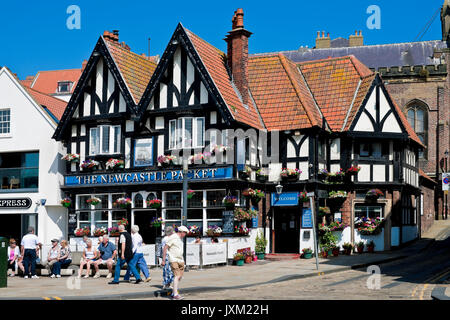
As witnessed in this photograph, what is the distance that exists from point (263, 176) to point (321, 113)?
4993 mm

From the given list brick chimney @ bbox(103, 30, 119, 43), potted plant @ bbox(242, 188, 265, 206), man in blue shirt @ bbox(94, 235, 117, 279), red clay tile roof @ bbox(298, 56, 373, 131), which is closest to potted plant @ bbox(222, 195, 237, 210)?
potted plant @ bbox(242, 188, 265, 206)

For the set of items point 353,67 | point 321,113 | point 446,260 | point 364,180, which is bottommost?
point 446,260

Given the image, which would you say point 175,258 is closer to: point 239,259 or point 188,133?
point 239,259

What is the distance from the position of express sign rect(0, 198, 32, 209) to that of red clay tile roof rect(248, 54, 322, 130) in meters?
12.9

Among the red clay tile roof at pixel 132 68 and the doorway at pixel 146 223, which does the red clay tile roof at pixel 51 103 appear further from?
the doorway at pixel 146 223

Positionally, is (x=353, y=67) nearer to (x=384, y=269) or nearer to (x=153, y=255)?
(x=384, y=269)

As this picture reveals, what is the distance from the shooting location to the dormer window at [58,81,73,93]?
2618 inches

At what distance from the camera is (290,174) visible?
31.0 m

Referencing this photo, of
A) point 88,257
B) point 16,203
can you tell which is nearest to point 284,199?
point 88,257

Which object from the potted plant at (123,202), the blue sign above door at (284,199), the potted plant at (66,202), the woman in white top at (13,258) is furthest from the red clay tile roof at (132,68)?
the woman in white top at (13,258)

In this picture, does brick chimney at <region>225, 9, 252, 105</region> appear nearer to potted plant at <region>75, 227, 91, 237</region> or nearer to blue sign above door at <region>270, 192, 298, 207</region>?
blue sign above door at <region>270, 192, 298, 207</region>
